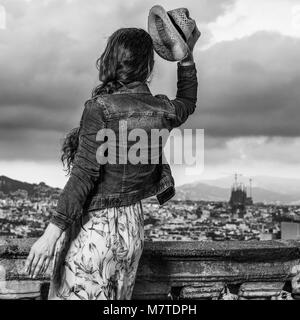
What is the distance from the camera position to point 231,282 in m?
4.53

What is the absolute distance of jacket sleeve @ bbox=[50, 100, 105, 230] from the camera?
9.39ft

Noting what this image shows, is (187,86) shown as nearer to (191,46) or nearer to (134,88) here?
(191,46)

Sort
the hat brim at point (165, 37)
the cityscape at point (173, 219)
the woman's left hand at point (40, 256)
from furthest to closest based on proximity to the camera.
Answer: the cityscape at point (173, 219) < the hat brim at point (165, 37) < the woman's left hand at point (40, 256)

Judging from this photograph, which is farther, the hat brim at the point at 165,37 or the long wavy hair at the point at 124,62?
the hat brim at the point at 165,37

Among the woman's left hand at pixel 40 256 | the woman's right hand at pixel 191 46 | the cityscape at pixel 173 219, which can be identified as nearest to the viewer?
the woman's left hand at pixel 40 256

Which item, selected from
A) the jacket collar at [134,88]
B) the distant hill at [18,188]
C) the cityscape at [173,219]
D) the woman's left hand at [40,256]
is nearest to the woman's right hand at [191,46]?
the jacket collar at [134,88]

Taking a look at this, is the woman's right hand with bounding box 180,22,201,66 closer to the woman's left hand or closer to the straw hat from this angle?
the straw hat

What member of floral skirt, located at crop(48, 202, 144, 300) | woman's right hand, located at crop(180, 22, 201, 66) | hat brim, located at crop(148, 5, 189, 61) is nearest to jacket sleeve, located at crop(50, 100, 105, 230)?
floral skirt, located at crop(48, 202, 144, 300)

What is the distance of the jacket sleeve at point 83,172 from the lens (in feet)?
9.39

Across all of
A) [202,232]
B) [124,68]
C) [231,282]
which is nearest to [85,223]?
[124,68]

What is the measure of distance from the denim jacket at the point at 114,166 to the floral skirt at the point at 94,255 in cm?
7

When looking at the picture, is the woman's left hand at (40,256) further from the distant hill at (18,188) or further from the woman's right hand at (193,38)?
the distant hill at (18,188)

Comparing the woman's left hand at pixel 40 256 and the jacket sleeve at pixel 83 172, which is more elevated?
the jacket sleeve at pixel 83 172
